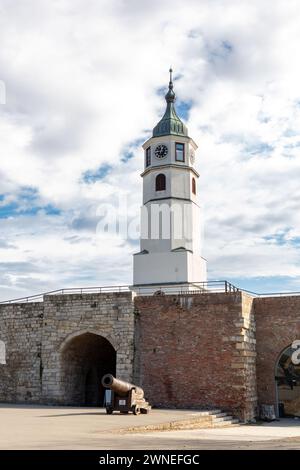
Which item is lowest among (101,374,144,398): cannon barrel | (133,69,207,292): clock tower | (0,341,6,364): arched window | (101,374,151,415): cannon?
(101,374,151,415): cannon

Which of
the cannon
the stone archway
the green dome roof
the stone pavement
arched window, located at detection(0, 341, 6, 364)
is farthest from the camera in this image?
the green dome roof

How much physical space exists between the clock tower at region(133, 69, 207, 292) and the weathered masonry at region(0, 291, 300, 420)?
9.90 meters

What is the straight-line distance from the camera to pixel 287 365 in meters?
20.9

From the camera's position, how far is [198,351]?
798 inches

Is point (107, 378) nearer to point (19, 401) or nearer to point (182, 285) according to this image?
point (19, 401)

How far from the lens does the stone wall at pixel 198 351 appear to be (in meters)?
19.7

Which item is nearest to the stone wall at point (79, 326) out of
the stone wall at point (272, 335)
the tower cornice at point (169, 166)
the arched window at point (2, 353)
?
the arched window at point (2, 353)

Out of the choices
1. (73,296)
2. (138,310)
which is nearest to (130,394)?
(138,310)

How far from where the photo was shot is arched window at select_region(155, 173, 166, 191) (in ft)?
107

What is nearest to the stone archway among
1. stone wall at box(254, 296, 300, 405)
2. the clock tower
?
stone wall at box(254, 296, 300, 405)

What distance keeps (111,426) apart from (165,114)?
26.1 m

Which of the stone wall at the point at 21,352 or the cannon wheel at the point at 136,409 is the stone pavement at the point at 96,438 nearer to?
the cannon wheel at the point at 136,409

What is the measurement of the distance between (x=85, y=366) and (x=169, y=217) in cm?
1172

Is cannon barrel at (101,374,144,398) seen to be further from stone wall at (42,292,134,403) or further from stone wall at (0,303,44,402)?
stone wall at (0,303,44,402)
